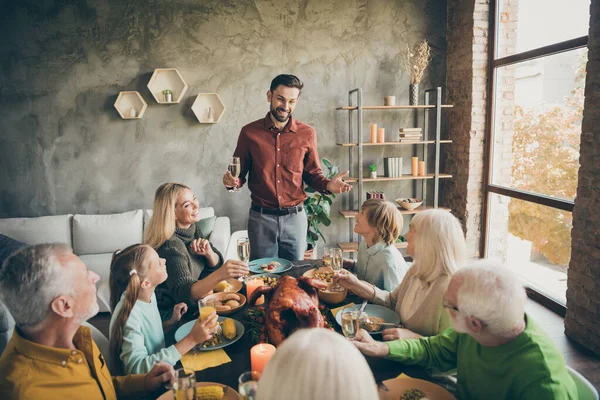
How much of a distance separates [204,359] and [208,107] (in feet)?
11.0

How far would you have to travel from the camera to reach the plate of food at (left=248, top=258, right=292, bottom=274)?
2385 millimetres

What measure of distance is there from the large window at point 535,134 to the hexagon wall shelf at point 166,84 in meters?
3.25

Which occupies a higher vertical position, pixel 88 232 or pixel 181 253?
pixel 181 253

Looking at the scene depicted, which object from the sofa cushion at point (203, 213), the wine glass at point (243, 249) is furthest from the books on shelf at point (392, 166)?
the wine glass at point (243, 249)

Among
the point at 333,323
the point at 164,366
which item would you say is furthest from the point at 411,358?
the point at 164,366

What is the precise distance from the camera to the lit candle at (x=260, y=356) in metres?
→ 1.37

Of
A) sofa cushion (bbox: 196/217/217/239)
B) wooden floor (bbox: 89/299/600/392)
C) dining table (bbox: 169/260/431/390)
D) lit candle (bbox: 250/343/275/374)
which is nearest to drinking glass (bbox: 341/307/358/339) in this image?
dining table (bbox: 169/260/431/390)

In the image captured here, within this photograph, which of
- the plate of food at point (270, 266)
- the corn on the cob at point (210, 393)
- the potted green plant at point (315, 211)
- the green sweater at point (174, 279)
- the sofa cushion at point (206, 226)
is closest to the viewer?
the corn on the cob at point (210, 393)

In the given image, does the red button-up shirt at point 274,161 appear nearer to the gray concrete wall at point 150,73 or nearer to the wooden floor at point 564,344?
the gray concrete wall at point 150,73

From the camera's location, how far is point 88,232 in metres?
3.97

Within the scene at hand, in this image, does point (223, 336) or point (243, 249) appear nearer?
point (223, 336)

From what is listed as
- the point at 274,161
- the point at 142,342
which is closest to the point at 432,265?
the point at 142,342

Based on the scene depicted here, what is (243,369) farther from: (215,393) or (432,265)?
(432,265)

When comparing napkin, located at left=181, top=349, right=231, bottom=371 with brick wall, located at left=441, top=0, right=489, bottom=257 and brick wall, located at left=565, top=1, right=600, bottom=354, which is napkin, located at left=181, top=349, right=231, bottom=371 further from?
brick wall, located at left=441, top=0, right=489, bottom=257
